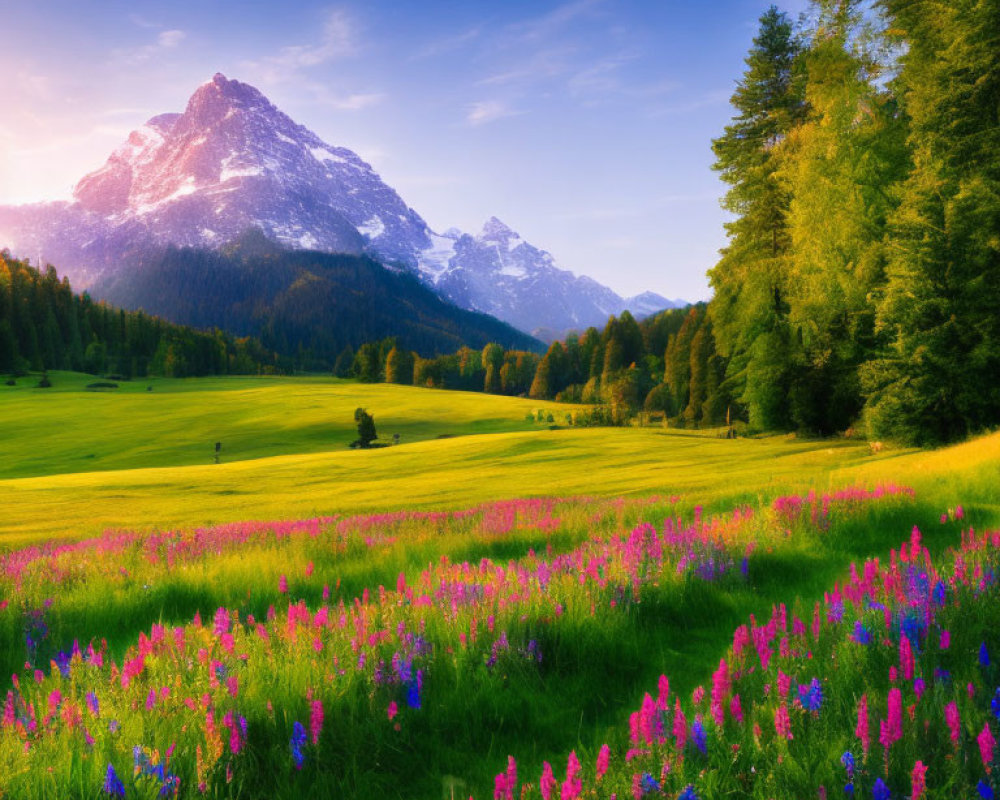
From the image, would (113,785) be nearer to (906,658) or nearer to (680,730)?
(680,730)

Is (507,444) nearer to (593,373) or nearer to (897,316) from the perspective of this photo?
(897,316)

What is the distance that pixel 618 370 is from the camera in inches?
5148

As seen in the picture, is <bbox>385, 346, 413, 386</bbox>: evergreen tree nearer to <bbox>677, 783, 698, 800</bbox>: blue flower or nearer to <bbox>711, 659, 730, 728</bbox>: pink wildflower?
<bbox>711, 659, 730, 728</bbox>: pink wildflower


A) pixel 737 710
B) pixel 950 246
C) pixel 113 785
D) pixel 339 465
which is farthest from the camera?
pixel 339 465

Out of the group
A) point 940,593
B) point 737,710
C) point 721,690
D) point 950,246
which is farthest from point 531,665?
point 950,246

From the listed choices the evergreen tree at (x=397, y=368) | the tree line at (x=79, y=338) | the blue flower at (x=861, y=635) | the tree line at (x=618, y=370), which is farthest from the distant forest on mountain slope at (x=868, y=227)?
the tree line at (x=79, y=338)

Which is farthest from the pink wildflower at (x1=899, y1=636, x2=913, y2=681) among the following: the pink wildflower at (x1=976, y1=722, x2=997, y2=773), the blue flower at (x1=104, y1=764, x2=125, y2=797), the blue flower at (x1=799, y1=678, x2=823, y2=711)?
the blue flower at (x1=104, y1=764, x2=125, y2=797)

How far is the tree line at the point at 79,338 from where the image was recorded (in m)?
142

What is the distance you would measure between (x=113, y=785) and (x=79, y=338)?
194 m

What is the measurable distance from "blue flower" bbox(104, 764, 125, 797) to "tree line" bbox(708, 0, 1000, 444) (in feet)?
105

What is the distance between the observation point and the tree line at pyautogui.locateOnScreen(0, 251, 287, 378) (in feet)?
465

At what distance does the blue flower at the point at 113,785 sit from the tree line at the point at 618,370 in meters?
61.9

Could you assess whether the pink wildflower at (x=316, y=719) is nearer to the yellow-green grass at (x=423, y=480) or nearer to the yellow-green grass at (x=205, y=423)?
the yellow-green grass at (x=423, y=480)

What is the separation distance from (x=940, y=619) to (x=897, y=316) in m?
29.4
